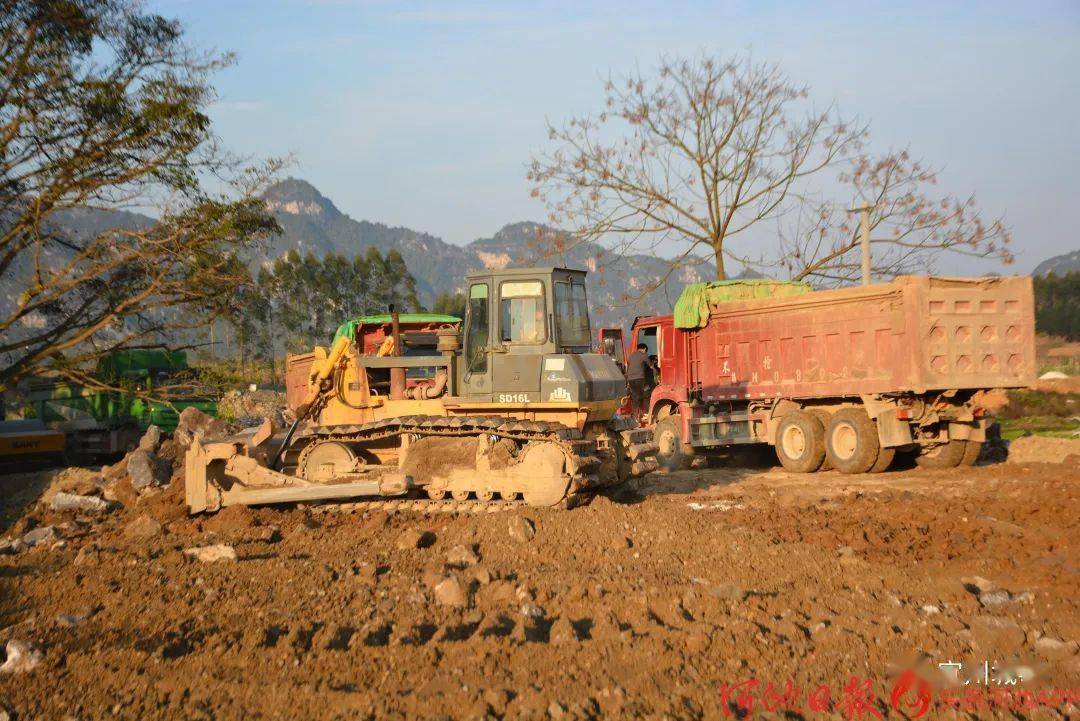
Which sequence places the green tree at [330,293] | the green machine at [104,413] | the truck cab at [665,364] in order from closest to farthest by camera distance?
1. the truck cab at [665,364]
2. the green machine at [104,413]
3. the green tree at [330,293]

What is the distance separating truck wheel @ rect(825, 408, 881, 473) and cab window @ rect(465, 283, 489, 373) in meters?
7.18

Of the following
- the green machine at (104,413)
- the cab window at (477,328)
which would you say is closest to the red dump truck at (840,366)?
the cab window at (477,328)

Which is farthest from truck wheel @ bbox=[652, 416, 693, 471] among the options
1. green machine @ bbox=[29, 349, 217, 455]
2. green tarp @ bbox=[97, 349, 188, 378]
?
green machine @ bbox=[29, 349, 217, 455]

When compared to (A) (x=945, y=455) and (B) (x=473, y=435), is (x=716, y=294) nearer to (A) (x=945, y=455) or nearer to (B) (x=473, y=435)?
(A) (x=945, y=455)

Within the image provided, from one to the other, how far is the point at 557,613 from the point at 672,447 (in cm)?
1171

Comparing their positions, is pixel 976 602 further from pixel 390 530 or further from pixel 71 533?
pixel 71 533

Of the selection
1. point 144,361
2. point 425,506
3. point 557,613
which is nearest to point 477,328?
point 425,506

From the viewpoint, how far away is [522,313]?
36.8ft

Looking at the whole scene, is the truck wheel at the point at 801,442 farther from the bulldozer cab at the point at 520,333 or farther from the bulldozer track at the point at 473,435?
the bulldozer cab at the point at 520,333

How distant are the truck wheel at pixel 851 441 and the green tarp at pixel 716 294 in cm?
274

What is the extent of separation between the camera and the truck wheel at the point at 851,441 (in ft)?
51.5

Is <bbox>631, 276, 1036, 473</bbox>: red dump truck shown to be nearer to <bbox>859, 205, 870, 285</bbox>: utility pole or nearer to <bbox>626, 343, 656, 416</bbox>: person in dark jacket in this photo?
<bbox>626, 343, 656, 416</bbox>: person in dark jacket

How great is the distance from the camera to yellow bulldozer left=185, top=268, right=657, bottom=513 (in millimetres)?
11023

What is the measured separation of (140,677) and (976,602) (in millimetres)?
5603
